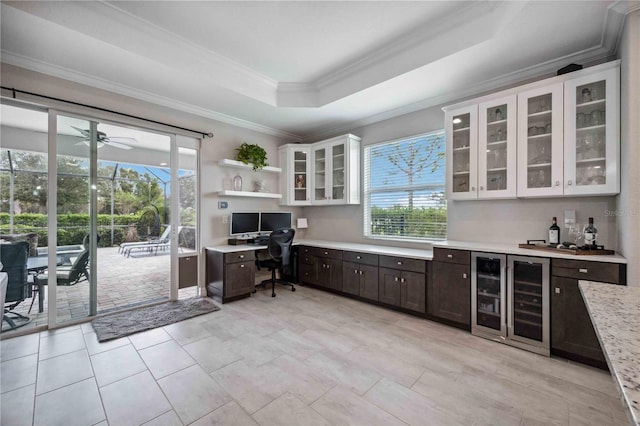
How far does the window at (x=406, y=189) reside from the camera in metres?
3.83

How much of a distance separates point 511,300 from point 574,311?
46cm

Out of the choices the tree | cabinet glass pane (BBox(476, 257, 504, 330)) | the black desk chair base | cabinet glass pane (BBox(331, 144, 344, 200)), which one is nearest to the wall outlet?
cabinet glass pane (BBox(476, 257, 504, 330))

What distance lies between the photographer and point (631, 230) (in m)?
2.10

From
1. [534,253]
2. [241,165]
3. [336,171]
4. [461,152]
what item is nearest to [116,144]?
[241,165]

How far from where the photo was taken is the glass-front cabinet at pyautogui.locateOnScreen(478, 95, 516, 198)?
2934 mm

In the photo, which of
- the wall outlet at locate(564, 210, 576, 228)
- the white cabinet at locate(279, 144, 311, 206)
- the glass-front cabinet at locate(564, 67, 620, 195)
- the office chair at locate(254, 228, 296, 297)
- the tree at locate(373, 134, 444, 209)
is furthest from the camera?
the white cabinet at locate(279, 144, 311, 206)

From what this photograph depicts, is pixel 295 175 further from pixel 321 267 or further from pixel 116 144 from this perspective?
pixel 116 144

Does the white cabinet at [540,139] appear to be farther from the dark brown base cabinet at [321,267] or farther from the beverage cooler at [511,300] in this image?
the dark brown base cabinet at [321,267]

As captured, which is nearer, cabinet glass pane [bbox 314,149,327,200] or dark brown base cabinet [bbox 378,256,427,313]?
dark brown base cabinet [bbox 378,256,427,313]

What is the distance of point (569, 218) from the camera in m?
2.80

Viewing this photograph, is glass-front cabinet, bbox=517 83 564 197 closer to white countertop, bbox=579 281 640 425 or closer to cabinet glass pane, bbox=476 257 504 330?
cabinet glass pane, bbox=476 257 504 330

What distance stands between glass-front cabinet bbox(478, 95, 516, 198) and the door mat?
3760 mm

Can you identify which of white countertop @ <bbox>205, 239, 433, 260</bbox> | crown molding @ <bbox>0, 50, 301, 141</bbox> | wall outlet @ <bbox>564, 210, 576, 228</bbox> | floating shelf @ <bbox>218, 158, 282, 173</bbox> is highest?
crown molding @ <bbox>0, 50, 301, 141</bbox>

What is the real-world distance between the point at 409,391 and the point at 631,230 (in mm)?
2104
